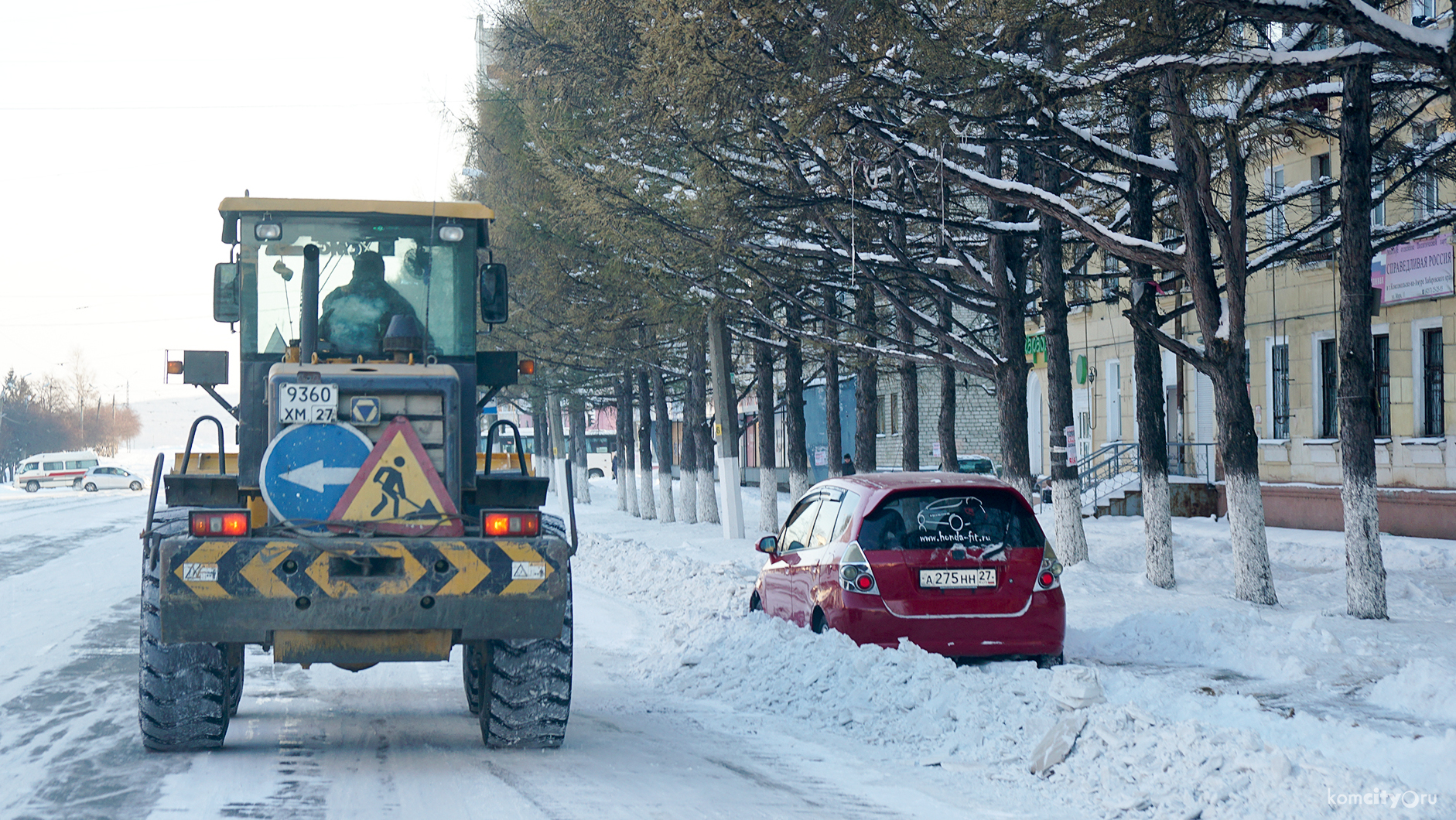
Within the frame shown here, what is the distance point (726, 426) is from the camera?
88.3ft

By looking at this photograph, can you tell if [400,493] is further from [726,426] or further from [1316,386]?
[1316,386]

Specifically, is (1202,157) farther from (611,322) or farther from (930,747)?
(611,322)

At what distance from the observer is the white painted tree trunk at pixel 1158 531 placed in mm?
16422

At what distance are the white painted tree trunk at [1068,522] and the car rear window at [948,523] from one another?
27.9 ft

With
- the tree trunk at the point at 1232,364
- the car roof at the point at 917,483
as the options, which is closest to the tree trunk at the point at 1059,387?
the tree trunk at the point at 1232,364

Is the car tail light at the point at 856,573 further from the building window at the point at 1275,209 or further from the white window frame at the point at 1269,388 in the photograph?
the white window frame at the point at 1269,388

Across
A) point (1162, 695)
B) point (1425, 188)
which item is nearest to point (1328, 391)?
point (1425, 188)

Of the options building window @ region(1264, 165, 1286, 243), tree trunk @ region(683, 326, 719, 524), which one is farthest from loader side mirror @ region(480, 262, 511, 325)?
tree trunk @ region(683, 326, 719, 524)

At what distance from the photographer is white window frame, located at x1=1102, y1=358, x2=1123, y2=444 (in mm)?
32781

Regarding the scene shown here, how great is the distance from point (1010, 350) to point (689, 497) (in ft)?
52.1

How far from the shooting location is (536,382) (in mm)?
37344

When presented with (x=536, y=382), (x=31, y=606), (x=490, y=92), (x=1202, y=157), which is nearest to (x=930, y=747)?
(x=1202, y=157)

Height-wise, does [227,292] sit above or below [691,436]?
above

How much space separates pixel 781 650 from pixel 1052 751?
3.11m
